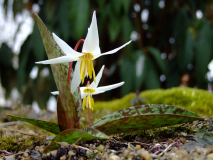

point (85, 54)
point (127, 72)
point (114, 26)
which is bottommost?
point (127, 72)

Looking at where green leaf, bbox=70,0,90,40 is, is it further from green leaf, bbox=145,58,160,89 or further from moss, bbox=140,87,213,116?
moss, bbox=140,87,213,116

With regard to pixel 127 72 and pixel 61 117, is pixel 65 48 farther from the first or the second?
pixel 127 72

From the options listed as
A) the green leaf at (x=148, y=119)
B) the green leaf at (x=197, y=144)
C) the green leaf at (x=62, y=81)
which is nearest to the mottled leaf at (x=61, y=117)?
the green leaf at (x=62, y=81)

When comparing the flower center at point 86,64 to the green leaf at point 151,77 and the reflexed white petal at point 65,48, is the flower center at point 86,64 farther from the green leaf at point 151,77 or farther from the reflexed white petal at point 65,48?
the green leaf at point 151,77

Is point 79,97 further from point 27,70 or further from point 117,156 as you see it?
point 27,70

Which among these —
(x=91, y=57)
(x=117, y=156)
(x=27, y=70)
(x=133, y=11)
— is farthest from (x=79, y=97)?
(x=133, y=11)

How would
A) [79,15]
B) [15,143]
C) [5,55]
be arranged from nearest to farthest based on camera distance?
1. [15,143]
2. [79,15]
3. [5,55]

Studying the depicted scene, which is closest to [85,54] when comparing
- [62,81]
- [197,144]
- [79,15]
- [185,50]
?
[62,81]
